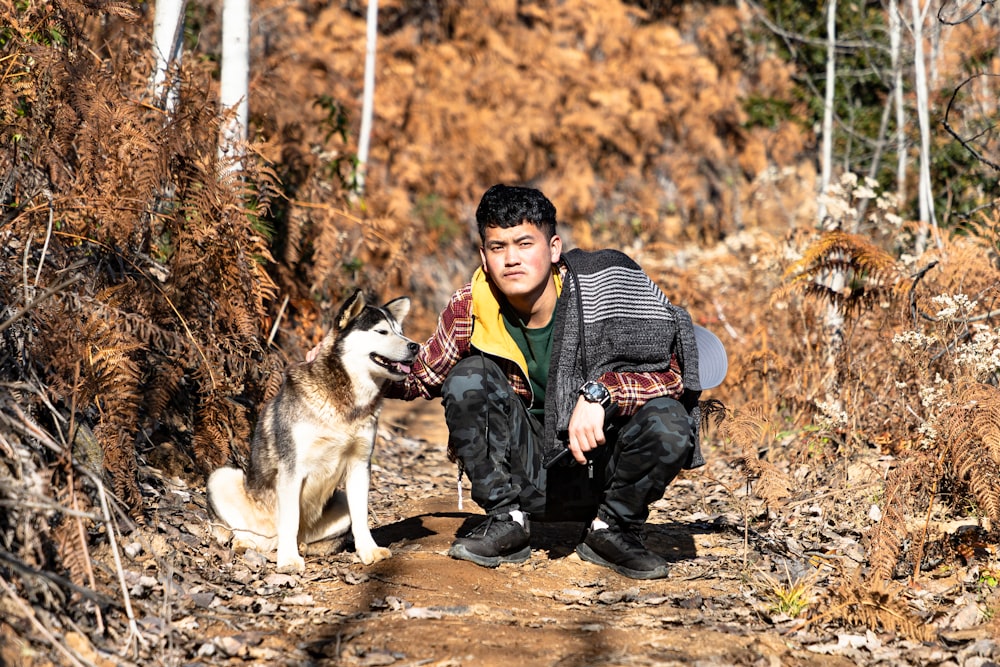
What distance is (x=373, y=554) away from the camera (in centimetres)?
478

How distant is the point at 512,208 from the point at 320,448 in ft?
5.19

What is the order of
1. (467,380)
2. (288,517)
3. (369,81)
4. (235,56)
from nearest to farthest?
(467,380) → (288,517) → (235,56) → (369,81)

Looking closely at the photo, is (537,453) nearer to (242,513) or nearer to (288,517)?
(288,517)

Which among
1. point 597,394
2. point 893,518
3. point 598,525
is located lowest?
point 598,525

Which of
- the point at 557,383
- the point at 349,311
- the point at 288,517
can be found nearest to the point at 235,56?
the point at 349,311

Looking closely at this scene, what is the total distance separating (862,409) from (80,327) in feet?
16.0

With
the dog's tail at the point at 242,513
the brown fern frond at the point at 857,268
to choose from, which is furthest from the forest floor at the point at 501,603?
the brown fern frond at the point at 857,268

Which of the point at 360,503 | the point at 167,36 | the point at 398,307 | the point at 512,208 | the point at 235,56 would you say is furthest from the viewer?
the point at 235,56

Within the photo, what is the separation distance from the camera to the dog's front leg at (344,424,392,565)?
15.8ft

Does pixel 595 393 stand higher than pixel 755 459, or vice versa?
pixel 595 393

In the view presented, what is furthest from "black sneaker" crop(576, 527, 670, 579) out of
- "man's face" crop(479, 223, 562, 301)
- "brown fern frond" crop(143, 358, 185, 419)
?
"brown fern frond" crop(143, 358, 185, 419)

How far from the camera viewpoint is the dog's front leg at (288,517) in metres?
4.73

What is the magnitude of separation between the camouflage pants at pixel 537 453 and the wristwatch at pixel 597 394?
210 millimetres

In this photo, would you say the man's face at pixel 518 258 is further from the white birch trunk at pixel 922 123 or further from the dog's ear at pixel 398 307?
the white birch trunk at pixel 922 123
